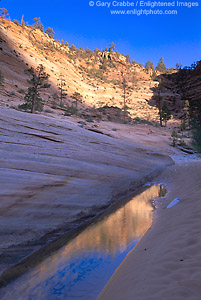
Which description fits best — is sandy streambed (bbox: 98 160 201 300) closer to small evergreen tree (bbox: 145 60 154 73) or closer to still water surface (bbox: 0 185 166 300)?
still water surface (bbox: 0 185 166 300)

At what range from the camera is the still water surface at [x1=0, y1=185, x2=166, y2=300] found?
2.57 meters

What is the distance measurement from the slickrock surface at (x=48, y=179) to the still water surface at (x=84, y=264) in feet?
1.79

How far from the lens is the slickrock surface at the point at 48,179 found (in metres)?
3.76

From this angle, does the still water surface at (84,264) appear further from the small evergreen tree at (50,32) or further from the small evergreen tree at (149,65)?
the small evergreen tree at (149,65)

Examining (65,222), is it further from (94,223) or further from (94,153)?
(94,153)

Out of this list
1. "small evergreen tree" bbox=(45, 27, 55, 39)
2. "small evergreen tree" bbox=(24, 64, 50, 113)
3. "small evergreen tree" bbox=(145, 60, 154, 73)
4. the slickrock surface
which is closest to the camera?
the slickrock surface

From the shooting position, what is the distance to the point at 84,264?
3.21 m

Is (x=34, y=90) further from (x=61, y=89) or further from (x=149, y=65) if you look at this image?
(x=149, y=65)

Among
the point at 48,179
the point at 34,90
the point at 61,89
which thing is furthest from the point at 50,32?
the point at 48,179

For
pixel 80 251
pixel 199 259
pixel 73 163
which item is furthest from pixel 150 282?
pixel 73 163

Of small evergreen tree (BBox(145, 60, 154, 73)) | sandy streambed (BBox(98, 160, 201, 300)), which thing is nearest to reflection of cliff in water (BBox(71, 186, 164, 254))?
sandy streambed (BBox(98, 160, 201, 300))

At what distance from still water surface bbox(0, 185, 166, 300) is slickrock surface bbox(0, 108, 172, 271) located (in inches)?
21.5

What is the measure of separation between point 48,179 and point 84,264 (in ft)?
8.07

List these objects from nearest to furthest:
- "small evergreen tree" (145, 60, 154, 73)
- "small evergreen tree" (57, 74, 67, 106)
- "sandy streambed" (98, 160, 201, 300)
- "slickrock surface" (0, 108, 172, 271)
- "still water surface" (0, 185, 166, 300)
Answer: "sandy streambed" (98, 160, 201, 300), "still water surface" (0, 185, 166, 300), "slickrock surface" (0, 108, 172, 271), "small evergreen tree" (57, 74, 67, 106), "small evergreen tree" (145, 60, 154, 73)
